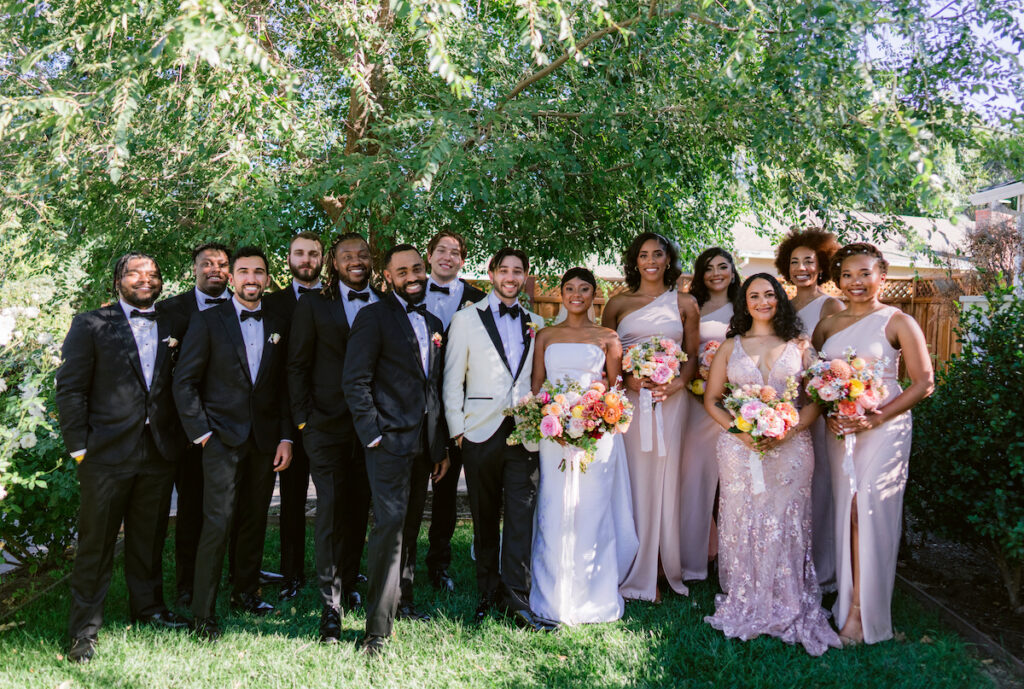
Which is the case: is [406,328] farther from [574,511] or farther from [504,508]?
[574,511]

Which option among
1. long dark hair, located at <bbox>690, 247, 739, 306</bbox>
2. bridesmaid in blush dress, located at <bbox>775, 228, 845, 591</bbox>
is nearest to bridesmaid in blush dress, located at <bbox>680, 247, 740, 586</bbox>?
long dark hair, located at <bbox>690, 247, 739, 306</bbox>

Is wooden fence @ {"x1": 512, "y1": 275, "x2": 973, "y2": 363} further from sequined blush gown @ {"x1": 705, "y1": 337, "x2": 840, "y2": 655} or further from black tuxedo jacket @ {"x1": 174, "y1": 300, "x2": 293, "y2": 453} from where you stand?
black tuxedo jacket @ {"x1": 174, "y1": 300, "x2": 293, "y2": 453}

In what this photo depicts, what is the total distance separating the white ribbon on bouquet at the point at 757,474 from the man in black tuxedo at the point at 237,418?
3195 mm

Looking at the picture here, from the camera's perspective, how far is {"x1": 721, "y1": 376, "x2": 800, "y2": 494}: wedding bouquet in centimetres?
459

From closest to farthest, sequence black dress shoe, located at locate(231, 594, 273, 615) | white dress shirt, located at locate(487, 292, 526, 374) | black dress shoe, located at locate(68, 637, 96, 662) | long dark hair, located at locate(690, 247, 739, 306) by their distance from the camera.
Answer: black dress shoe, located at locate(68, 637, 96, 662) < white dress shirt, located at locate(487, 292, 526, 374) < black dress shoe, located at locate(231, 594, 273, 615) < long dark hair, located at locate(690, 247, 739, 306)

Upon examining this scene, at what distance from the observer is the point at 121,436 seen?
4.52 m

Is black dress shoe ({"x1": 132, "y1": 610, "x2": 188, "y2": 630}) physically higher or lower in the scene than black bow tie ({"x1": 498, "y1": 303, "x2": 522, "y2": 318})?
lower

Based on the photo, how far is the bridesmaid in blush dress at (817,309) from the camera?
5544 millimetres

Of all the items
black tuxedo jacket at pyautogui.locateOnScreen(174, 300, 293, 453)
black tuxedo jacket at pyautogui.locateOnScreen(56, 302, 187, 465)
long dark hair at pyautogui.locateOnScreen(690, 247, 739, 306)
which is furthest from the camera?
long dark hair at pyautogui.locateOnScreen(690, 247, 739, 306)

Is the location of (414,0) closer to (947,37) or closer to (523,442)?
(523,442)

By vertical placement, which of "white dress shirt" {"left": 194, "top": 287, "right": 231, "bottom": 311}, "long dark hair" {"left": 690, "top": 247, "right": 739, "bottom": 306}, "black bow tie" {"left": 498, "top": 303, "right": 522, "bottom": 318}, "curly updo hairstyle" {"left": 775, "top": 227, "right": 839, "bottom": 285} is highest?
"curly updo hairstyle" {"left": 775, "top": 227, "right": 839, "bottom": 285}

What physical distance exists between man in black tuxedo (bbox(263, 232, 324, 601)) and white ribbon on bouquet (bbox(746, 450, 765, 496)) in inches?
130

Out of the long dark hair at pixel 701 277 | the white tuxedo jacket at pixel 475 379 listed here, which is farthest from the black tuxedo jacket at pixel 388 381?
the long dark hair at pixel 701 277

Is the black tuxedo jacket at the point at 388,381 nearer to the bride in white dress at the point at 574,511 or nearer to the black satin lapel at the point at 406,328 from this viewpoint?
the black satin lapel at the point at 406,328
